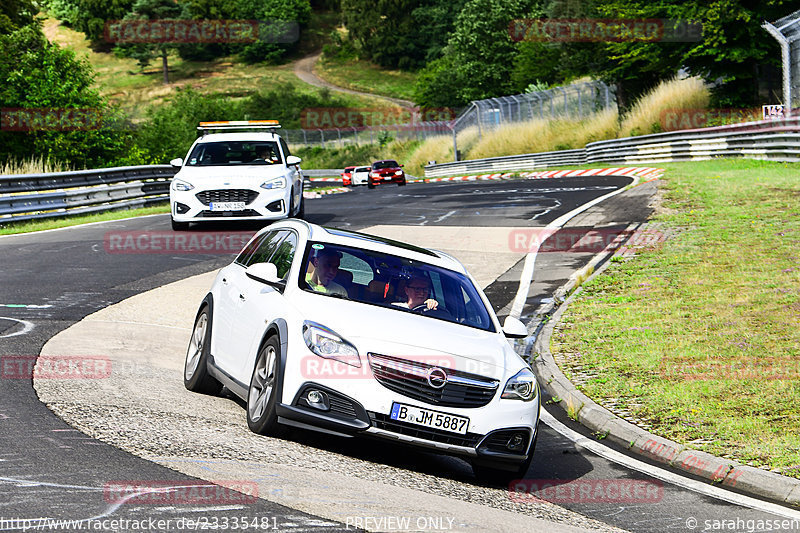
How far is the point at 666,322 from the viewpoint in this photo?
1241cm

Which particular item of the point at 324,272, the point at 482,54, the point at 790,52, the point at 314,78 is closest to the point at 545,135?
the point at 790,52

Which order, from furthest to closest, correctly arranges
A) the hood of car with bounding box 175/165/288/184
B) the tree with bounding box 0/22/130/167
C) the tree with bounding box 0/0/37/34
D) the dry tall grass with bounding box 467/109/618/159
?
the tree with bounding box 0/0/37/34 < the dry tall grass with bounding box 467/109/618/159 < the tree with bounding box 0/22/130/167 < the hood of car with bounding box 175/165/288/184

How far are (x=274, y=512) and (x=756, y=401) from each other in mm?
5368

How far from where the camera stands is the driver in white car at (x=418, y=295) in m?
8.02

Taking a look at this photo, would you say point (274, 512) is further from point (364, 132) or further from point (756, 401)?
point (364, 132)

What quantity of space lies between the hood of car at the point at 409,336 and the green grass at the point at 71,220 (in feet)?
53.3

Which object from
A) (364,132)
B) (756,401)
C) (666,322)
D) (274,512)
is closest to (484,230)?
(666,322)

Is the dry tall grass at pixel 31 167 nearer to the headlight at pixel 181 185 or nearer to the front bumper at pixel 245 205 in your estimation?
the headlight at pixel 181 185

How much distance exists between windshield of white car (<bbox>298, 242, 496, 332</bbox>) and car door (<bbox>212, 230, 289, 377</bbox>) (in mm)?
768

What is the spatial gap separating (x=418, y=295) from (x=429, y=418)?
1.43 m

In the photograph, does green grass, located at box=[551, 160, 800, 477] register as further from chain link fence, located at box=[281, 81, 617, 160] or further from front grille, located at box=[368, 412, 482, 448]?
chain link fence, located at box=[281, 81, 617, 160]

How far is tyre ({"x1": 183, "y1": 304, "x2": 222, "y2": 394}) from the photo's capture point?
877 centimetres

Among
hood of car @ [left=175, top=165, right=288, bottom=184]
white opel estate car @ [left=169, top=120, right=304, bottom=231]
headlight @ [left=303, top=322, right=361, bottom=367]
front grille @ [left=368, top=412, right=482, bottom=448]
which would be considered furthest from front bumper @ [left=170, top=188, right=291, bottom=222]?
front grille @ [left=368, top=412, right=482, bottom=448]

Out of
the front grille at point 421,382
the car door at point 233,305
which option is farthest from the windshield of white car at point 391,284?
the front grille at point 421,382
